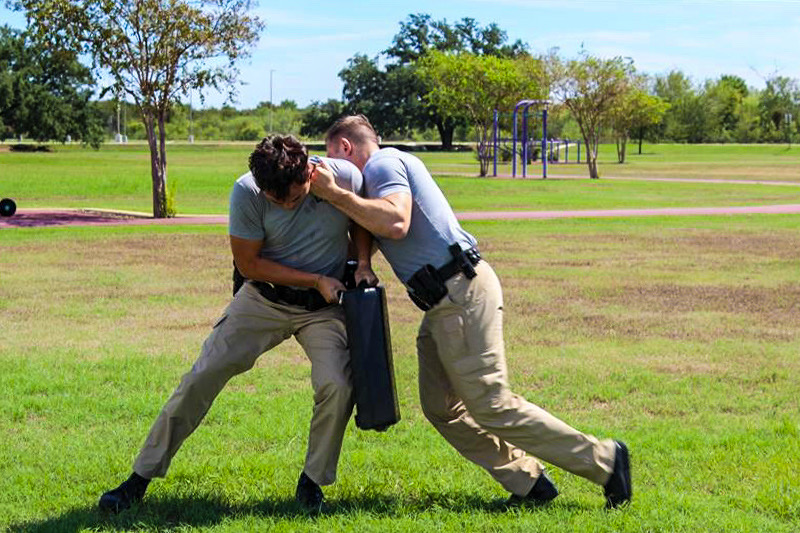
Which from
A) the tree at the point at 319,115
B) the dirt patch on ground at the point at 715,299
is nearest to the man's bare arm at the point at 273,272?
the dirt patch on ground at the point at 715,299

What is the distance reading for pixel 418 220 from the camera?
5086 millimetres

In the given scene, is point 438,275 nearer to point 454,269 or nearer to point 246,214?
point 454,269

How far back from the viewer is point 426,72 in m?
58.5

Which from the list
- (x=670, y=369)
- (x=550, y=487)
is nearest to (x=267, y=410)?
(x=550, y=487)

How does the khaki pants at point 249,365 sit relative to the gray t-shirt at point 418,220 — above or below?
below

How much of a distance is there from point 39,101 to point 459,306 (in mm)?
74982

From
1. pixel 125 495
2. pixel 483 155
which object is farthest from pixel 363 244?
pixel 483 155

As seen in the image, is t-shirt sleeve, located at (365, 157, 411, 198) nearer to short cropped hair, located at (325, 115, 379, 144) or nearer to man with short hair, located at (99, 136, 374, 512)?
man with short hair, located at (99, 136, 374, 512)

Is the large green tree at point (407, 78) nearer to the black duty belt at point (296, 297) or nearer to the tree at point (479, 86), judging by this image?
the tree at point (479, 86)

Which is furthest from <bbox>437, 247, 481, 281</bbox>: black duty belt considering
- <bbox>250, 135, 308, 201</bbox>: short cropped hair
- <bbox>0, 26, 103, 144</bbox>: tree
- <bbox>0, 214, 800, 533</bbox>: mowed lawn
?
<bbox>0, 26, 103, 144</bbox>: tree

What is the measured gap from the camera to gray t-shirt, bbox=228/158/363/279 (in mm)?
5105

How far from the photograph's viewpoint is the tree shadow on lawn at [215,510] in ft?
16.5

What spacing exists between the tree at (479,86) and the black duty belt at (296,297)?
162 ft

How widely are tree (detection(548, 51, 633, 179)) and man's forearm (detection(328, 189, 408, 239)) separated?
45966 mm
